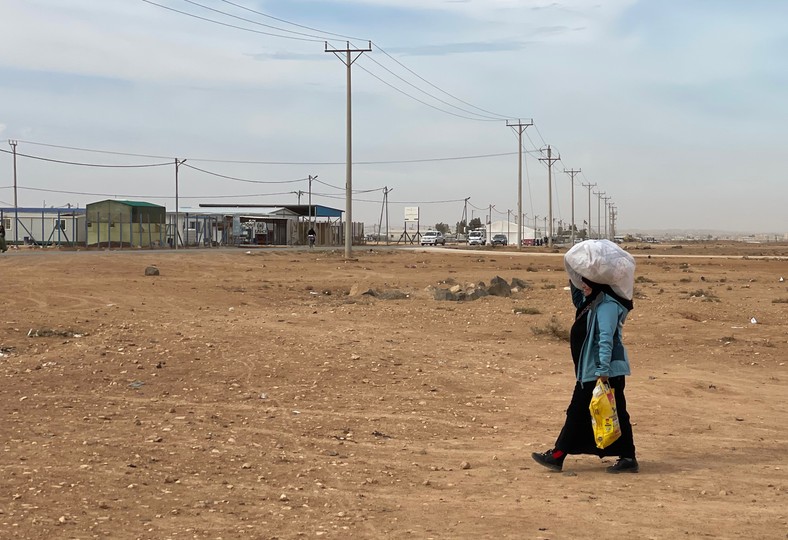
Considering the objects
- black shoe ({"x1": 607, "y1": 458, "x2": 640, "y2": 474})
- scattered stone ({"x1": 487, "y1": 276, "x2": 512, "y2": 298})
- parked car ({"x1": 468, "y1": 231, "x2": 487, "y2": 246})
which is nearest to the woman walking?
black shoe ({"x1": 607, "y1": 458, "x2": 640, "y2": 474})

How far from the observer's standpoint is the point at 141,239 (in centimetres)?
5950

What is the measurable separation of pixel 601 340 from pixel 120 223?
172 ft

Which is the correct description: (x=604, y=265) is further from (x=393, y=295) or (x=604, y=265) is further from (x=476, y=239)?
(x=476, y=239)

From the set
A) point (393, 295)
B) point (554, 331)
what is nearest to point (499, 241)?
point (393, 295)

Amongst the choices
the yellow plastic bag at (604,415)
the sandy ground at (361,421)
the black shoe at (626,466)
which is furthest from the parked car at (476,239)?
the yellow plastic bag at (604,415)

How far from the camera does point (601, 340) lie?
780 cm

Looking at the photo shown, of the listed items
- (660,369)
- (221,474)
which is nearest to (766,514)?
(221,474)

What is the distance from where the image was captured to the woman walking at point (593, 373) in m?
7.92

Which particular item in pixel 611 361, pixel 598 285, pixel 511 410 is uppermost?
pixel 598 285

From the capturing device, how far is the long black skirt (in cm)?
796

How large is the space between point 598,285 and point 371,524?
2.73 meters

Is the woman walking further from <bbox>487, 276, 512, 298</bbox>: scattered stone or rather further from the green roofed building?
the green roofed building

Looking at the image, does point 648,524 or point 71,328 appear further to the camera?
point 71,328

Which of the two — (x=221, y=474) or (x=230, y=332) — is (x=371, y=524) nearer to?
(x=221, y=474)
